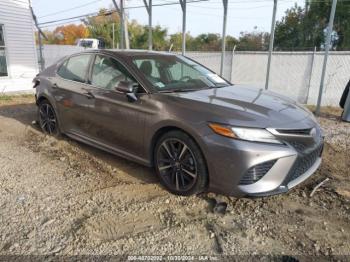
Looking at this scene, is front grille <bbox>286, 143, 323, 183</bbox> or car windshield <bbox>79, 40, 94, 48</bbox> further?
car windshield <bbox>79, 40, 94, 48</bbox>

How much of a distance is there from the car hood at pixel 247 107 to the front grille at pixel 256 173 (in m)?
0.37

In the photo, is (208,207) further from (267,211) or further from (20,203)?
(20,203)

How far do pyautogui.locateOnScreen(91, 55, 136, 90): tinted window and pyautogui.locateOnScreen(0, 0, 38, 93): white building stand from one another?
802cm

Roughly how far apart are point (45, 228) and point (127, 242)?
80 cm

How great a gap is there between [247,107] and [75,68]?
112 inches

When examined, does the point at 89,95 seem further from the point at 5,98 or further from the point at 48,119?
the point at 5,98

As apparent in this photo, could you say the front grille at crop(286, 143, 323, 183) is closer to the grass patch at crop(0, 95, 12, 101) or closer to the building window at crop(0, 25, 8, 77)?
the grass patch at crop(0, 95, 12, 101)

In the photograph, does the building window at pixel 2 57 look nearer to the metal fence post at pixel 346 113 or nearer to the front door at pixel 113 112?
the front door at pixel 113 112

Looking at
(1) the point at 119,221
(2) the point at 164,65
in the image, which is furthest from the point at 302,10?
(1) the point at 119,221

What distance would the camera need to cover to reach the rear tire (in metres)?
5.24

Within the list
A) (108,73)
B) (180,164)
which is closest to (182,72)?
(108,73)

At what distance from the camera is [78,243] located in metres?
2.62

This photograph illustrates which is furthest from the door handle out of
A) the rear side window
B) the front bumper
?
the front bumper

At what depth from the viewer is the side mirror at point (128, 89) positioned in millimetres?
3615
